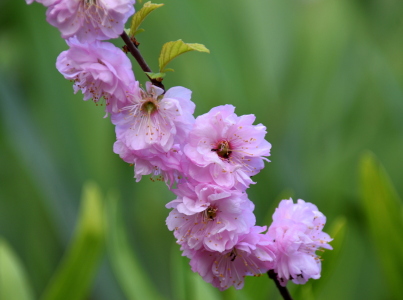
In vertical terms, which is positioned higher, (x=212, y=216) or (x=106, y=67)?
(x=106, y=67)

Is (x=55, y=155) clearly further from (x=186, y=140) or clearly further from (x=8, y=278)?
(x=186, y=140)

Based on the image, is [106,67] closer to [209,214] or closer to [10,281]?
[209,214]

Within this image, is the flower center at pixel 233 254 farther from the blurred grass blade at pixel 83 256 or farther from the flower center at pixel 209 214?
the blurred grass blade at pixel 83 256

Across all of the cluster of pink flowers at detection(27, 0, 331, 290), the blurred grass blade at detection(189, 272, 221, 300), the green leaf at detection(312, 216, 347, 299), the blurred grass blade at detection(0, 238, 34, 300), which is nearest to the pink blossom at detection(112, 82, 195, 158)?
the cluster of pink flowers at detection(27, 0, 331, 290)

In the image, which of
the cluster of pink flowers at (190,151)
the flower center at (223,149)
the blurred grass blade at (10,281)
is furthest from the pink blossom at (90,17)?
the blurred grass blade at (10,281)

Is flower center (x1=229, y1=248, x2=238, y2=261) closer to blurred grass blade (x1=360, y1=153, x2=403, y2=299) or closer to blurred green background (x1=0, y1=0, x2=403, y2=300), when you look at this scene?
blurred grass blade (x1=360, y1=153, x2=403, y2=299)

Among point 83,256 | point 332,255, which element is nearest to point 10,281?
point 83,256


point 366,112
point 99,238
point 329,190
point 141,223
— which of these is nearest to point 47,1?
point 99,238
